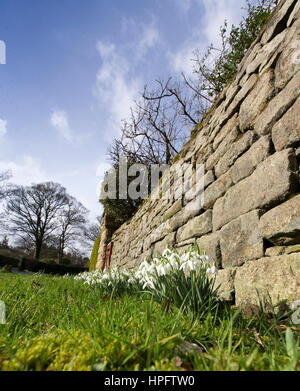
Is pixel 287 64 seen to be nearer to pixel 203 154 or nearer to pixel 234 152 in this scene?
pixel 234 152

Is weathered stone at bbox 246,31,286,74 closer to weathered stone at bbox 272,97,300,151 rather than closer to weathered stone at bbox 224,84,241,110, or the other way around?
weathered stone at bbox 224,84,241,110

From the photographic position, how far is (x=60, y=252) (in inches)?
976

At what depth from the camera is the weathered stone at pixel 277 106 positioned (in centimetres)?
160

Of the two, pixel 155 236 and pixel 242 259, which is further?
pixel 155 236

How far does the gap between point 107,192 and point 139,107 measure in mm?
4999

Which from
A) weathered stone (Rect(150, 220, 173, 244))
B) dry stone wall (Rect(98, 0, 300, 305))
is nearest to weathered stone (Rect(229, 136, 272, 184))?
dry stone wall (Rect(98, 0, 300, 305))

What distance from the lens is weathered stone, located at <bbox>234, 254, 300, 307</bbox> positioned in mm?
1407

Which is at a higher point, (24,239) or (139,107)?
(139,107)

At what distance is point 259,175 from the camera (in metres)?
1.81

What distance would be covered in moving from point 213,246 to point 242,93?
1.74m

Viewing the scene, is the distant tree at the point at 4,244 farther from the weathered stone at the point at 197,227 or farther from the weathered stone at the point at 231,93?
the weathered stone at the point at 231,93
